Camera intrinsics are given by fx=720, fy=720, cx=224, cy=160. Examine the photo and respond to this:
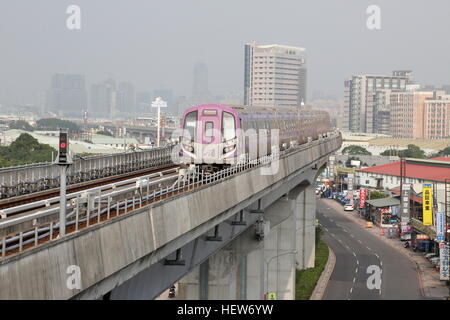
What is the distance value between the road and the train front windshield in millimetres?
26362

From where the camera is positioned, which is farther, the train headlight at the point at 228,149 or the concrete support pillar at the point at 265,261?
the concrete support pillar at the point at 265,261

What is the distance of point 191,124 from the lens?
102ft

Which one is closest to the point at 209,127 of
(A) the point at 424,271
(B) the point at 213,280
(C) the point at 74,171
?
(C) the point at 74,171

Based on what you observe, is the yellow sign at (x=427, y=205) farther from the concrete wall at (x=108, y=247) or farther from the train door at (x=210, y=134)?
the concrete wall at (x=108, y=247)

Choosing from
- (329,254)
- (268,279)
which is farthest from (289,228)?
(329,254)

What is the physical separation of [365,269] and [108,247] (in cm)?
5410

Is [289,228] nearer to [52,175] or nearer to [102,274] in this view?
[52,175]

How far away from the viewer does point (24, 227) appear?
14.6 meters

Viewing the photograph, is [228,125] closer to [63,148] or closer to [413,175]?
[63,148]

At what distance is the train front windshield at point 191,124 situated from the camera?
30.7 meters

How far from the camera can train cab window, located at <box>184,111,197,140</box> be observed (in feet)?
101

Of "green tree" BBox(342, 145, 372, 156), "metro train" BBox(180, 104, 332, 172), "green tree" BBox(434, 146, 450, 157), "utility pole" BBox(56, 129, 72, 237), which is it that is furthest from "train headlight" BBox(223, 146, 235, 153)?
"green tree" BBox(434, 146, 450, 157)

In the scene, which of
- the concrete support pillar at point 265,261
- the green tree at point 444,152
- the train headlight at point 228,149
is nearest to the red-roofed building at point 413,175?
the concrete support pillar at point 265,261

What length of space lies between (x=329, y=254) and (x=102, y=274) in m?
63.3
